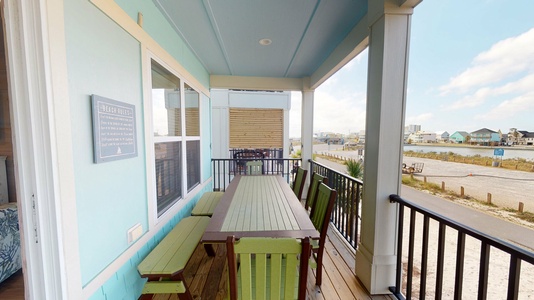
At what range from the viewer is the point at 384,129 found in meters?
1.76

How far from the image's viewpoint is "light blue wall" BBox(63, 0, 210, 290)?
44.9 inches

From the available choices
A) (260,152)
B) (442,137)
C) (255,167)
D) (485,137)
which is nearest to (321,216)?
(485,137)

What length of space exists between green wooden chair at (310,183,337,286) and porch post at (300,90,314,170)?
2.46m

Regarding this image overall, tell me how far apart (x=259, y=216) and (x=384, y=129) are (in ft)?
4.46

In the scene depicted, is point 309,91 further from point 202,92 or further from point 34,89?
point 34,89

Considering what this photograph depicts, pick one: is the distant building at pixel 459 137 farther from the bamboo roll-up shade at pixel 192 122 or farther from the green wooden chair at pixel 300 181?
the bamboo roll-up shade at pixel 192 122

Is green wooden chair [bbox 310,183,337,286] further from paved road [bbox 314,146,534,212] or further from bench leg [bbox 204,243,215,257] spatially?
bench leg [bbox 204,243,215,257]

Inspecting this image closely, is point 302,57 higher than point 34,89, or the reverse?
point 302,57

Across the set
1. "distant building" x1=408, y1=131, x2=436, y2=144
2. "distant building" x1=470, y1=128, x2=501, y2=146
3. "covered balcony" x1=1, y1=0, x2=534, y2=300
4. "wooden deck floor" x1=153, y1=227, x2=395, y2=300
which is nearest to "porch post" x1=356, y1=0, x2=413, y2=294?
"covered balcony" x1=1, y1=0, x2=534, y2=300

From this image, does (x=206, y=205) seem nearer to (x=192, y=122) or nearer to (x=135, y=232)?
(x=135, y=232)

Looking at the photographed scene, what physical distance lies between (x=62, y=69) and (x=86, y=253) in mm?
1056

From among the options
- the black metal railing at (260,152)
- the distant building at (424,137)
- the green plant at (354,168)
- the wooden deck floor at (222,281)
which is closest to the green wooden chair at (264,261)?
the wooden deck floor at (222,281)

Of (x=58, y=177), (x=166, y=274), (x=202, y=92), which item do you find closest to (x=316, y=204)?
(x=166, y=274)

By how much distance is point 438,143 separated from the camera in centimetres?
280
